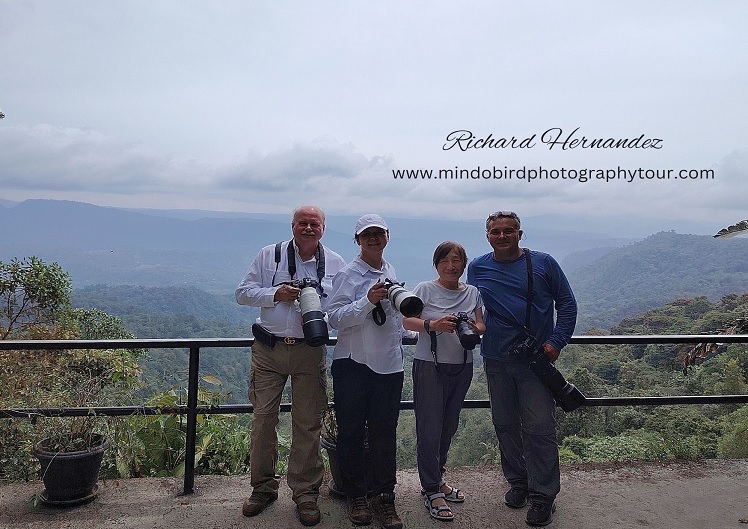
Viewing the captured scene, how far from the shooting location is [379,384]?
2688 millimetres

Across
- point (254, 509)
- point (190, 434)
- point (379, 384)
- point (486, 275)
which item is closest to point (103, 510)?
point (190, 434)

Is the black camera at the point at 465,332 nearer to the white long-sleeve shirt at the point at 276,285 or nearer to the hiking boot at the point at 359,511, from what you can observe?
the white long-sleeve shirt at the point at 276,285

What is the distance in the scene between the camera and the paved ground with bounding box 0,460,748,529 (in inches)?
110

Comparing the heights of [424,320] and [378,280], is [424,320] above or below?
below

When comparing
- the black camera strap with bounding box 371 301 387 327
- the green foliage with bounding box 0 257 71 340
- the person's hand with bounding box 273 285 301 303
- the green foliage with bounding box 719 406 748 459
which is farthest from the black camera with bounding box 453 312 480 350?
the green foliage with bounding box 0 257 71 340

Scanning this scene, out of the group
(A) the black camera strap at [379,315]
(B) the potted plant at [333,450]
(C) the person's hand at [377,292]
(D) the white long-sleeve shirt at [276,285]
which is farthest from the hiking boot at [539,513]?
(D) the white long-sleeve shirt at [276,285]

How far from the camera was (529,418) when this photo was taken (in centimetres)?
284

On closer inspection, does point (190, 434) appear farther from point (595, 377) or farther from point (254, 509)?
point (595, 377)

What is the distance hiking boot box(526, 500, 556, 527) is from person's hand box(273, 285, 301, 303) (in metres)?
1.63

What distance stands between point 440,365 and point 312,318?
0.74 meters

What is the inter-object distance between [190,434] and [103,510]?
55 centimetres

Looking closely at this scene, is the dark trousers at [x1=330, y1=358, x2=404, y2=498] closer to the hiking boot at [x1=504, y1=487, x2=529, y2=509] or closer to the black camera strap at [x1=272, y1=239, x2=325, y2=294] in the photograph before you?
the black camera strap at [x1=272, y1=239, x2=325, y2=294]

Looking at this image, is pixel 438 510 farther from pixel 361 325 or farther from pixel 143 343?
pixel 143 343

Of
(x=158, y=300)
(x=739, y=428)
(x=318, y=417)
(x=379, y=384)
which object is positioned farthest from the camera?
(x=158, y=300)
